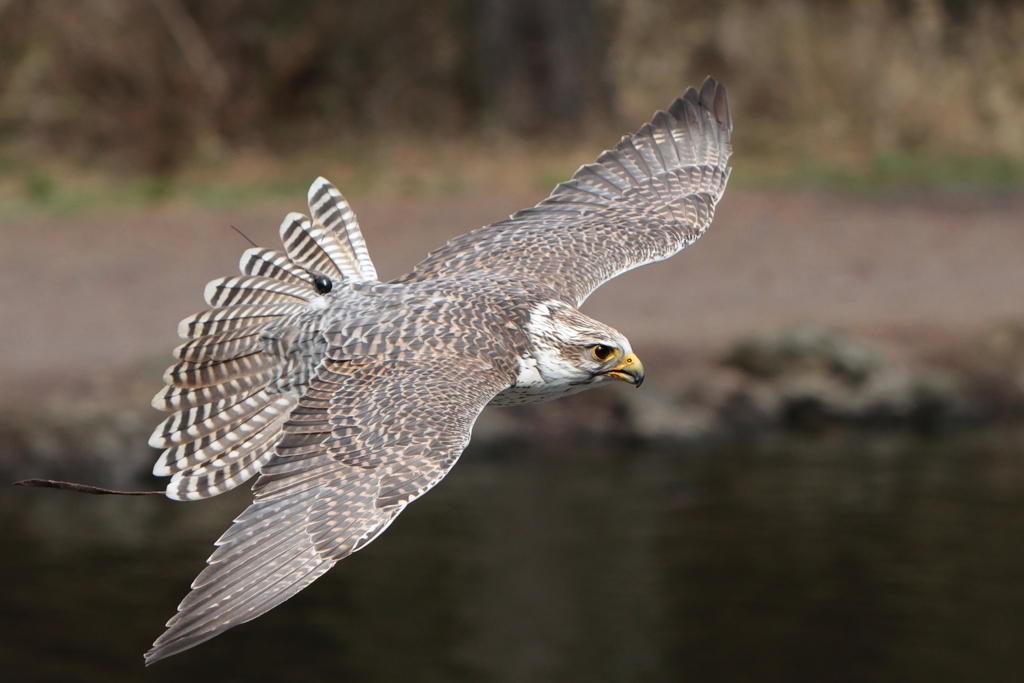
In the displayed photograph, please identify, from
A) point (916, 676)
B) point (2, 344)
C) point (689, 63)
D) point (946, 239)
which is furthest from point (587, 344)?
point (689, 63)

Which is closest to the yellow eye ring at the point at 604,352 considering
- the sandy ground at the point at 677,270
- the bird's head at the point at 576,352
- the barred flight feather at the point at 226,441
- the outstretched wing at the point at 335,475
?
the bird's head at the point at 576,352

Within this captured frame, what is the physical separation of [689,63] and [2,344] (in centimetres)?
1099

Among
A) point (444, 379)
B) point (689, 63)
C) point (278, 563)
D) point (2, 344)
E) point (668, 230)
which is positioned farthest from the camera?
Result: point (689, 63)

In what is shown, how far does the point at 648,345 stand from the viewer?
15.2 m

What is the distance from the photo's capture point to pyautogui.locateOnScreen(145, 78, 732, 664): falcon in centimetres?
505

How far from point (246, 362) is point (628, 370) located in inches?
64.1

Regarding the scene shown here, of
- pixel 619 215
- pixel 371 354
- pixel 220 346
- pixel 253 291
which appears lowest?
pixel 371 354

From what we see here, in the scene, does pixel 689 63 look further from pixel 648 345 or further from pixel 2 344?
pixel 2 344

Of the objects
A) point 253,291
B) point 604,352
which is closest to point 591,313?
point 253,291

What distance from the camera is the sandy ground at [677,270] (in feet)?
50.4

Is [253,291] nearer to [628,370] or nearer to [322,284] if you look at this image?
[322,284]

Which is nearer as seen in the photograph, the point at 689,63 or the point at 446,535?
the point at 446,535

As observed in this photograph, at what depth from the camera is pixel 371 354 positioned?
5.78m

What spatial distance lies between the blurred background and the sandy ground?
0.05m
